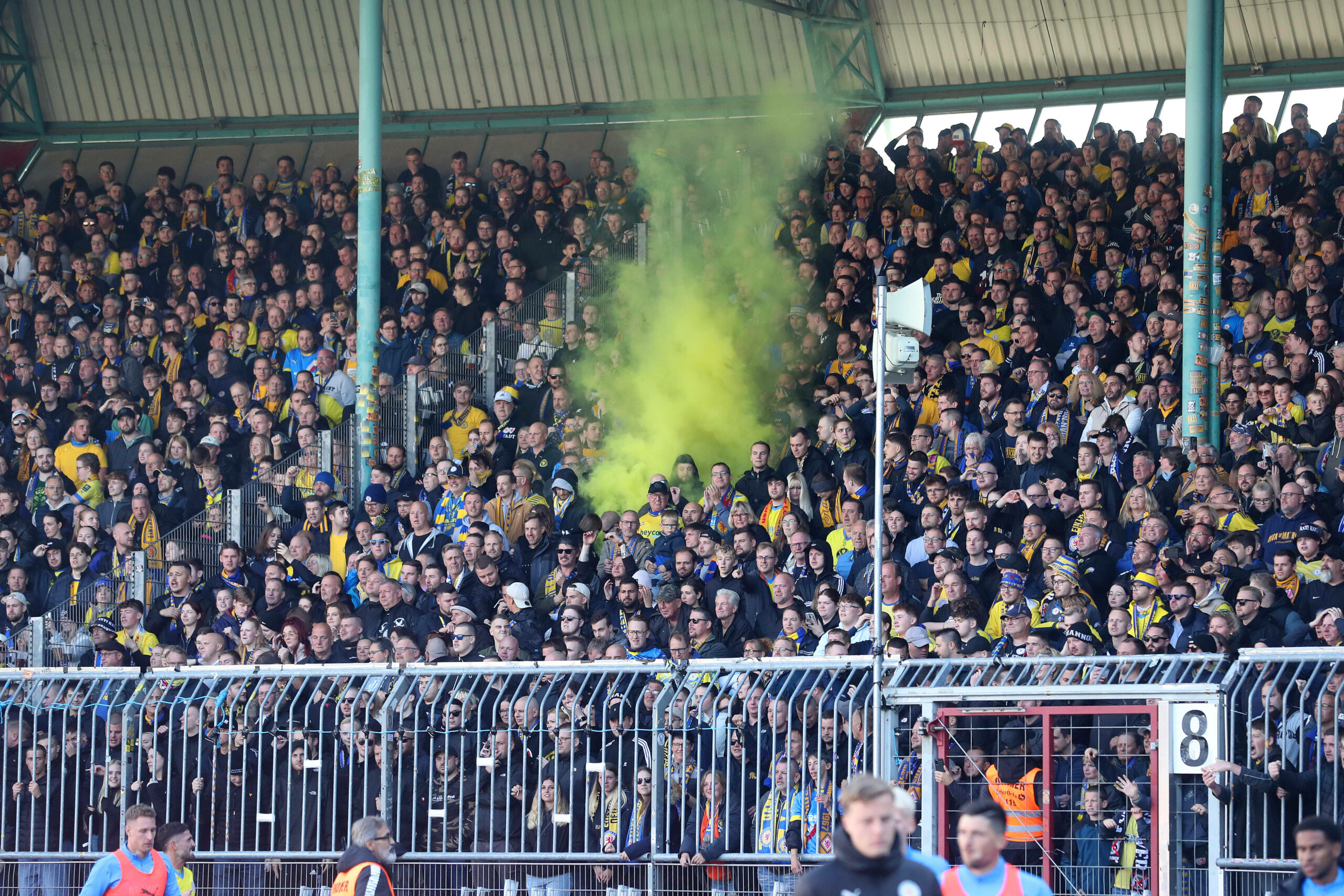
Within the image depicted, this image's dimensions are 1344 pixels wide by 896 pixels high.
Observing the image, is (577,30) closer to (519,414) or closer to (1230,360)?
(519,414)

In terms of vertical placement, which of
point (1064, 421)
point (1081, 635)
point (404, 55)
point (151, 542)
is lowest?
point (1081, 635)

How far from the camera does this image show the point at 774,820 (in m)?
10.4

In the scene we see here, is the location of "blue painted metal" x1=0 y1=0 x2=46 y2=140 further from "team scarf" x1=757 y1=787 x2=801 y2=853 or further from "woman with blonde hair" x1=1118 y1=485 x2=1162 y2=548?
"team scarf" x1=757 y1=787 x2=801 y2=853

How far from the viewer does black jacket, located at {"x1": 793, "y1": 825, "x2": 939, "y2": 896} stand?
5711 mm

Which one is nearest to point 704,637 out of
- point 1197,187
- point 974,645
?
point 974,645

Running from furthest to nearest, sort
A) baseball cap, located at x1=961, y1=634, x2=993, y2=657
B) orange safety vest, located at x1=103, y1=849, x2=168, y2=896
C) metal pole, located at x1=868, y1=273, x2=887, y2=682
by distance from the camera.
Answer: baseball cap, located at x1=961, y1=634, x2=993, y2=657 → metal pole, located at x1=868, y1=273, x2=887, y2=682 → orange safety vest, located at x1=103, y1=849, x2=168, y2=896

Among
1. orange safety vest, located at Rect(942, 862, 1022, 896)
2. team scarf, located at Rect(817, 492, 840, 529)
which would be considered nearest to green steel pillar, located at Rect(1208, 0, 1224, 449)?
team scarf, located at Rect(817, 492, 840, 529)

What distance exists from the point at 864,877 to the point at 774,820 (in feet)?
15.6

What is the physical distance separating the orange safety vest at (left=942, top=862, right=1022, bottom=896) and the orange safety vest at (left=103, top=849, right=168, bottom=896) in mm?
4164

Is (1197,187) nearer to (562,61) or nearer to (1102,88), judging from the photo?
(1102,88)

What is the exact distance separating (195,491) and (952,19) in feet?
36.8

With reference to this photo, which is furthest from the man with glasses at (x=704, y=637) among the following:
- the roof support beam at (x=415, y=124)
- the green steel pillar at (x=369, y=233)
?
the roof support beam at (x=415, y=124)

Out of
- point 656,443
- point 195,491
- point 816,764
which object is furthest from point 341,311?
point 816,764

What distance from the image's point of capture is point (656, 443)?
17391 millimetres
